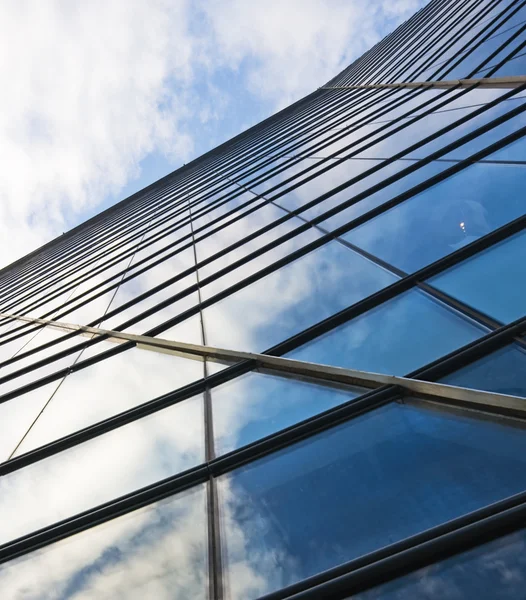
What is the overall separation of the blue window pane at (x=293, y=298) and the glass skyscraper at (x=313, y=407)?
0.13 feet

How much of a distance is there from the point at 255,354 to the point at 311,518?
2.88m

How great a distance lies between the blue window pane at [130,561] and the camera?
3.59 meters

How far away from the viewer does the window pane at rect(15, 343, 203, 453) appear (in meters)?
6.58

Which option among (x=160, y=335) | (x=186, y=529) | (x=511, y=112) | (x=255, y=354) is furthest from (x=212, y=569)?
(x=511, y=112)

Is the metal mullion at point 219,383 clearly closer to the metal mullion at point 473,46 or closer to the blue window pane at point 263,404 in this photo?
the blue window pane at point 263,404

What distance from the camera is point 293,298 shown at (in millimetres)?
7211

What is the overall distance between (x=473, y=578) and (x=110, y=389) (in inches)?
226

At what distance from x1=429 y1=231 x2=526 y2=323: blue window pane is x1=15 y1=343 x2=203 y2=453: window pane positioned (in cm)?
318

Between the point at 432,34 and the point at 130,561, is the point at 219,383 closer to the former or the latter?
the point at 130,561

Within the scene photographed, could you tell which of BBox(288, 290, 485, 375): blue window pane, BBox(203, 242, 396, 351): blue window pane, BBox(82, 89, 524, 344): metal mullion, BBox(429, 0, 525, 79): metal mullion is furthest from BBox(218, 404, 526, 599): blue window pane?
BBox(429, 0, 525, 79): metal mullion

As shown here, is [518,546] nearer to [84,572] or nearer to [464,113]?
[84,572]

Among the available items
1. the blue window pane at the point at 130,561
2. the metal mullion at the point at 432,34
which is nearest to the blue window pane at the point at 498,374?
the blue window pane at the point at 130,561

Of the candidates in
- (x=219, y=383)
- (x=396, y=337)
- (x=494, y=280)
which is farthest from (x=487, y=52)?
(x=219, y=383)

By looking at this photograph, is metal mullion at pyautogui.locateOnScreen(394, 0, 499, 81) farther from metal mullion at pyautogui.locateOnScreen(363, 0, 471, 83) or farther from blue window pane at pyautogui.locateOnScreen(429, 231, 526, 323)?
blue window pane at pyautogui.locateOnScreen(429, 231, 526, 323)
